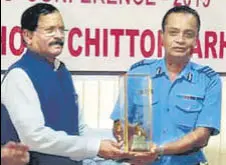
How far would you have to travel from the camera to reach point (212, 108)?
15.6 feet

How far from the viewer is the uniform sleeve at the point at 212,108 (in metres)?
4.74

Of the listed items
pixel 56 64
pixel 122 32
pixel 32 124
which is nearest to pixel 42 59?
pixel 56 64

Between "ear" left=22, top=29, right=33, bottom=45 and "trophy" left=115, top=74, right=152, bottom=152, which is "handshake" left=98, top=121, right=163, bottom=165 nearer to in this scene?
"trophy" left=115, top=74, right=152, bottom=152

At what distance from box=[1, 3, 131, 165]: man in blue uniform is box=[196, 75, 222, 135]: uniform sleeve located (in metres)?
0.45

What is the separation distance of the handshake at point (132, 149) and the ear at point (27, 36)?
0.57m

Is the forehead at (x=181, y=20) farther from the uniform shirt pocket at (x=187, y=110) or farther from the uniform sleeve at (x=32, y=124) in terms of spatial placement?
the uniform sleeve at (x=32, y=124)

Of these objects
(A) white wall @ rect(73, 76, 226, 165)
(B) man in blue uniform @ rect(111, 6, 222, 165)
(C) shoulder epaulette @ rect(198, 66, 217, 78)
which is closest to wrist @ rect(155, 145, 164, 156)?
(B) man in blue uniform @ rect(111, 6, 222, 165)

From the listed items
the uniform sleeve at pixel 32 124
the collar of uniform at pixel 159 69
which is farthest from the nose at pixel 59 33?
the collar of uniform at pixel 159 69

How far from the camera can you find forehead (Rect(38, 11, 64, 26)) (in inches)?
181

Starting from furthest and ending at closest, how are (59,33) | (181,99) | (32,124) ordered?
1. (181,99)
2. (59,33)
3. (32,124)

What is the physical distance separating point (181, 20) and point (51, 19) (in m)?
0.62

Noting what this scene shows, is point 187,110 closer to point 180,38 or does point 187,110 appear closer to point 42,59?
point 180,38

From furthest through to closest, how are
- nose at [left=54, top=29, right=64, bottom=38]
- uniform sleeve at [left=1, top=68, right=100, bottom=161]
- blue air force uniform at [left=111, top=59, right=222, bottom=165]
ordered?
blue air force uniform at [left=111, top=59, right=222, bottom=165], nose at [left=54, top=29, right=64, bottom=38], uniform sleeve at [left=1, top=68, right=100, bottom=161]

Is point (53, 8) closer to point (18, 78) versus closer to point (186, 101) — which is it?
point (18, 78)
